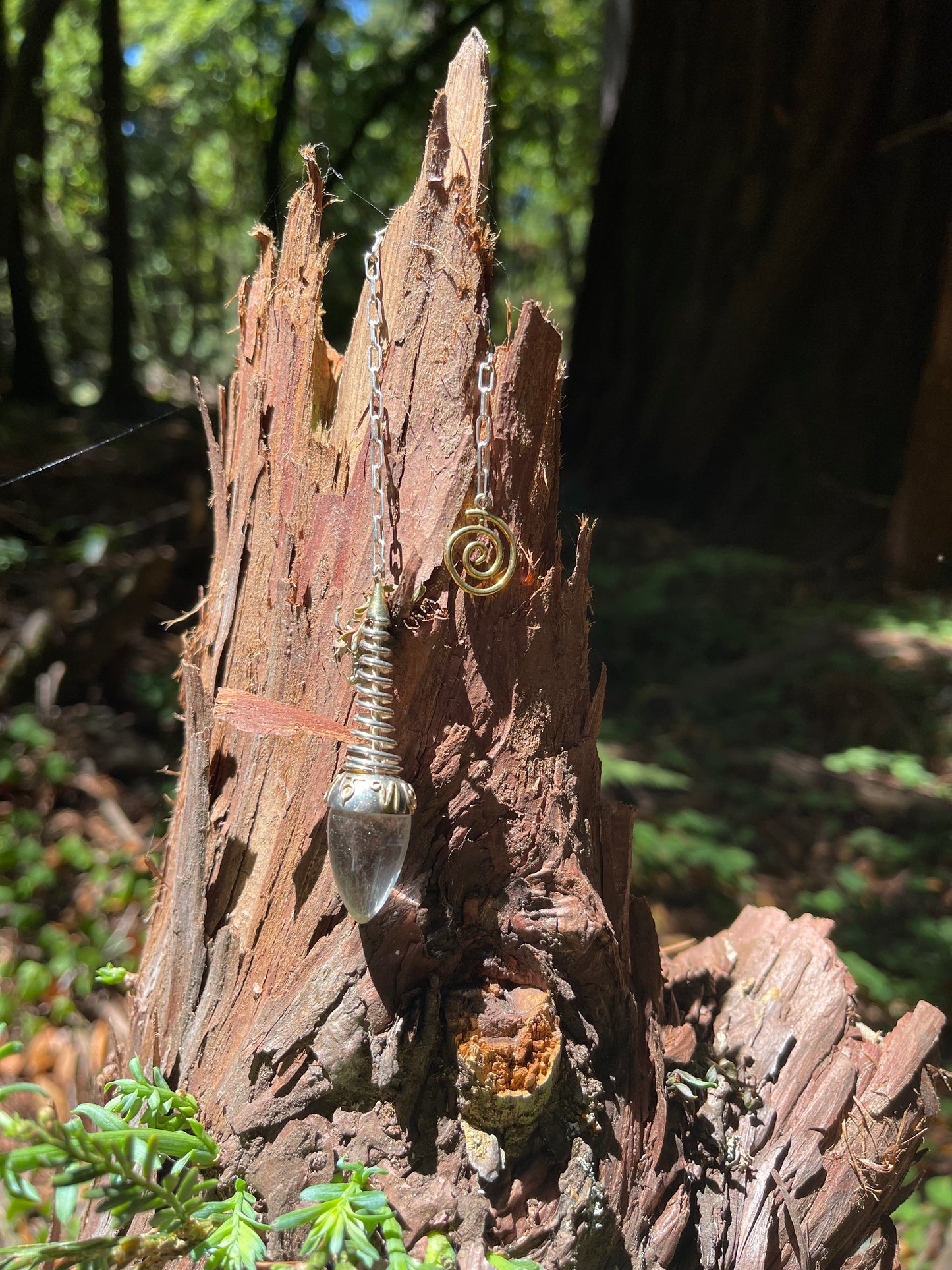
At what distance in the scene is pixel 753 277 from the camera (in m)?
5.26

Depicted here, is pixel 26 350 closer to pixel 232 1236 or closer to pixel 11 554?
pixel 11 554

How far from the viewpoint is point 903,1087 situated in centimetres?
159

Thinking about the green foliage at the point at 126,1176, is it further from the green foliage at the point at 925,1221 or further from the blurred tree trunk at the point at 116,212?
the blurred tree trunk at the point at 116,212

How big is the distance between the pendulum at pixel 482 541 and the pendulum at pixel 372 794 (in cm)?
12

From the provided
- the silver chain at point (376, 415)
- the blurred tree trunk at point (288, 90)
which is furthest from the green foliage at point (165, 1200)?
the blurred tree trunk at point (288, 90)

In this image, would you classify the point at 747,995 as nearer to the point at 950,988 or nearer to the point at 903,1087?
the point at 903,1087

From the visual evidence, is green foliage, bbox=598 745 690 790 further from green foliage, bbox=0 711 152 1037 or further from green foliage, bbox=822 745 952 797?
green foliage, bbox=0 711 152 1037

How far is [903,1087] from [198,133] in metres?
8.52

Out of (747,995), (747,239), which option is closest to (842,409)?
(747,239)

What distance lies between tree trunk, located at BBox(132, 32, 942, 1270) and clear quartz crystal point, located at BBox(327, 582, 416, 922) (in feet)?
0.22

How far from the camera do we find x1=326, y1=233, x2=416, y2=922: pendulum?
1.21m

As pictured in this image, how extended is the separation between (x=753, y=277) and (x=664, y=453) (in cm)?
115

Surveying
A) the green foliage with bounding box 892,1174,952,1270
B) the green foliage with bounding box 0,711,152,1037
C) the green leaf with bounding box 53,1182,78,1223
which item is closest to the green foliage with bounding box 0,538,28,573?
the green foliage with bounding box 0,711,152,1037

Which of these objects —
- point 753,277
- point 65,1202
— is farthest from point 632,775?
point 753,277
